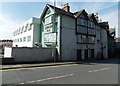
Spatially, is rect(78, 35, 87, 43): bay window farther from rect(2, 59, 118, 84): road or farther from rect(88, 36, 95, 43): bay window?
rect(2, 59, 118, 84): road

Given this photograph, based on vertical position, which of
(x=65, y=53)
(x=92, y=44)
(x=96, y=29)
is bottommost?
(x=65, y=53)

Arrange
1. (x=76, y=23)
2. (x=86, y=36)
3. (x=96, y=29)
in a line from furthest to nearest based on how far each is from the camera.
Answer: (x=96, y=29), (x=86, y=36), (x=76, y=23)

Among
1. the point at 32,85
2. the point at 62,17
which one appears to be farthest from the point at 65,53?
the point at 32,85

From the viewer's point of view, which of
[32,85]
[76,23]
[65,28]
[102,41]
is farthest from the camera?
[102,41]

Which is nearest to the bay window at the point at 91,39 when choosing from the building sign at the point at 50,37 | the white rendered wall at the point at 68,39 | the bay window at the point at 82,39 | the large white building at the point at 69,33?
the large white building at the point at 69,33

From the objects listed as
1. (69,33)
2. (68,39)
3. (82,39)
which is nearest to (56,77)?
(68,39)

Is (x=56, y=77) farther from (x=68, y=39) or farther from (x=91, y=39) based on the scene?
(x=91, y=39)

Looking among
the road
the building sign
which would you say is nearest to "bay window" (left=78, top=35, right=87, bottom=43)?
the building sign

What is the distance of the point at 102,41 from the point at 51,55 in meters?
17.2

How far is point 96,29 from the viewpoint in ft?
82.2

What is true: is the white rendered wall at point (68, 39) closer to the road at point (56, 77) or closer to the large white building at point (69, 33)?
the large white building at point (69, 33)

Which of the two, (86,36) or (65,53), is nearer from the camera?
(65,53)

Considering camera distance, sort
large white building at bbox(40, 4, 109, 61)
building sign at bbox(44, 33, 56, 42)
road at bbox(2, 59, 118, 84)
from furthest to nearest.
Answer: building sign at bbox(44, 33, 56, 42) < large white building at bbox(40, 4, 109, 61) < road at bbox(2, 59, 118, 84)

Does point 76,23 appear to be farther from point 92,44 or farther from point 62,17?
point 92,44
